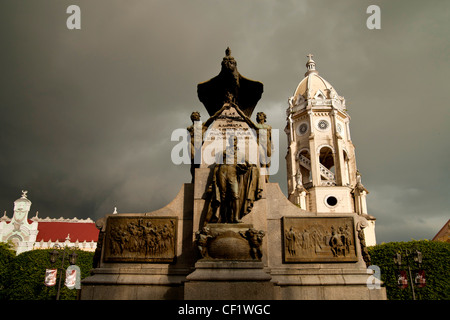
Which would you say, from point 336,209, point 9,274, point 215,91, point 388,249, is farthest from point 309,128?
point 215,91

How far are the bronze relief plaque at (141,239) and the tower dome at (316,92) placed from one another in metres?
68.7

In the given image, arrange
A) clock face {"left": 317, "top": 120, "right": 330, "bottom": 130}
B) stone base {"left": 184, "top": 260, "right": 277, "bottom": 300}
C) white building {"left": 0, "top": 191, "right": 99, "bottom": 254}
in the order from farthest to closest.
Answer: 1. clock face {"left": 317, "top": 120, "right": 330, "bottom": 130}
2. white building {"left": 0, "top": 191, "right": 99, "bottom": 254}
3. stone base {"left": 184, "top": 260, "right": 277, "bottom": 300}

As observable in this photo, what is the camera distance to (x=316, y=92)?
75312mm

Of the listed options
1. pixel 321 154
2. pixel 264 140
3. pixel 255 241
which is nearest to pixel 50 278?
pixel 264 140

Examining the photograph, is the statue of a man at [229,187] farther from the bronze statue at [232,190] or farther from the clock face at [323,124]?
the clock face at [323,124]

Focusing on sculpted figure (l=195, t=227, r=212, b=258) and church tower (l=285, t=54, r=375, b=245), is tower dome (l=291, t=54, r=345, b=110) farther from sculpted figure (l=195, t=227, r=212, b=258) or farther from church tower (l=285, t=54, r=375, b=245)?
sculpted figure (l=195, t=227, r=212, b=258)

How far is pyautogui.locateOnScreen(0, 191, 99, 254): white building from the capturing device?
66.0 meters

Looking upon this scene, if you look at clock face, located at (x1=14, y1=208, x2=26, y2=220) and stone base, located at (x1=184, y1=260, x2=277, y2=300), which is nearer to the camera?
stone base, located at (x1=184, y1=260, x2=277, y2=300)

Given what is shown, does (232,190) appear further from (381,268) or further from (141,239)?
(381,268)

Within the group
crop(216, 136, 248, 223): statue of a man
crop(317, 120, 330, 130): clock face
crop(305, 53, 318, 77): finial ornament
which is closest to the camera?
crop(216, 136, 248, 223): statue of a man

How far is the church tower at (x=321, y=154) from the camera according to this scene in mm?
63625

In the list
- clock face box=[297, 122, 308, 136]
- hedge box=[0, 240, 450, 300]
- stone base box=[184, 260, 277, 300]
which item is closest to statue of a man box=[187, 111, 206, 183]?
stone base box=[184, 260, 277, 300]

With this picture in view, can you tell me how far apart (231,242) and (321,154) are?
71.0 meters

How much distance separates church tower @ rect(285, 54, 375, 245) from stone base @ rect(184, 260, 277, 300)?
182 ft
